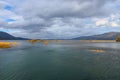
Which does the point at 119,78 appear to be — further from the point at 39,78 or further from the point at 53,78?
the point at 39,78

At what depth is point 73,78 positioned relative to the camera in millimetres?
30469

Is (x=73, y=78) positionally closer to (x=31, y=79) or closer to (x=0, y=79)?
(x=31, y=79)

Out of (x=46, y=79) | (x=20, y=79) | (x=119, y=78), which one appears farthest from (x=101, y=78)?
(x=20, y=79)

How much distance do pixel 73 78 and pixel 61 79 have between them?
2722mm

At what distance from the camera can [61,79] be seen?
29.5m

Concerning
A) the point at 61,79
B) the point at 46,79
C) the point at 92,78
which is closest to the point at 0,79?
the point at 46,79

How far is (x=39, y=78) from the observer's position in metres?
30.5

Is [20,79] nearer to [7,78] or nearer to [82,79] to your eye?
[7,78]

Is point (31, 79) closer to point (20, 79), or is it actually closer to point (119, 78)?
point (20, 79)

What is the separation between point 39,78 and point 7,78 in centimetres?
664

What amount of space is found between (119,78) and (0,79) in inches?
970

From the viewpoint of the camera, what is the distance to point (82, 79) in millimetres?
29547

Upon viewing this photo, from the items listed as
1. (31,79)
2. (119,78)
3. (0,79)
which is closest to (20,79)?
(31,79)

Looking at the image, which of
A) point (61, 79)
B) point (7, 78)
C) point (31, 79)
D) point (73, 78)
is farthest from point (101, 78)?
point (7, 78)
